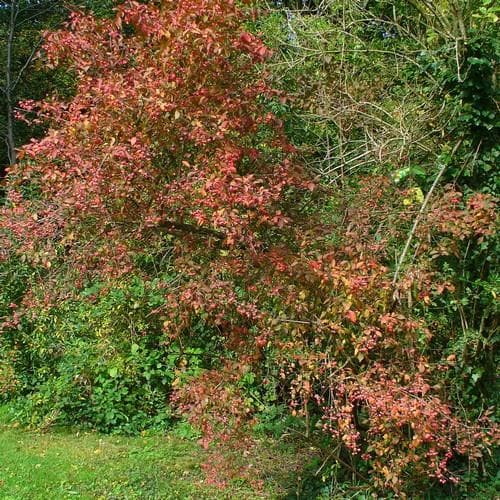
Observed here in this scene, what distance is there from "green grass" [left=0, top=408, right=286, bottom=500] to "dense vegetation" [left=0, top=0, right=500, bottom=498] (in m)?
0.67

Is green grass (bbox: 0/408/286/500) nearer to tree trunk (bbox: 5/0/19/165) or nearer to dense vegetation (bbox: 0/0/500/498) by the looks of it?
dense vegetation (bbox: 0/0/500/498)

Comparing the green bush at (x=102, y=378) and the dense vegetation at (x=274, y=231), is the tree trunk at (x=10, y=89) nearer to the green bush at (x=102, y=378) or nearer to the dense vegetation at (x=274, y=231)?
the green bush at (x=102, y=378)

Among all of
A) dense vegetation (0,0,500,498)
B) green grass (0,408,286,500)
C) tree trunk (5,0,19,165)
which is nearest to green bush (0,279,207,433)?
green grass (0,408,286,500)

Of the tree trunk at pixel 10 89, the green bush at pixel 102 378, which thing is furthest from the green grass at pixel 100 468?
the tree trunk at pixel 10 89

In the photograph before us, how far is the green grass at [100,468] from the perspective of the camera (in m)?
4.98

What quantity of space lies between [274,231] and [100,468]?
3.06 meters

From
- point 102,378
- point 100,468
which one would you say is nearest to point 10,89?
point 102,378

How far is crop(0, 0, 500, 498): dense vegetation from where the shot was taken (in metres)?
3.19

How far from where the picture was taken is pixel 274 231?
369cm

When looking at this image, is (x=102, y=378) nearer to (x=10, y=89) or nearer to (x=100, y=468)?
(x=100, y=468)

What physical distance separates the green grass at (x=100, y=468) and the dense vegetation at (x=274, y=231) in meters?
0.67

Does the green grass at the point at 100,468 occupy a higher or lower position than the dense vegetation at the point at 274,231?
lower

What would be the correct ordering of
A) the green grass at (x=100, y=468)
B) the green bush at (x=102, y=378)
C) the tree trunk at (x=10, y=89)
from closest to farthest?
the green grass at (x=100, y=468), the green bush at (x=102, y=378), the tree trunk at (x=10, y=89)

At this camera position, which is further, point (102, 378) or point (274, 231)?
point (102, 378)
